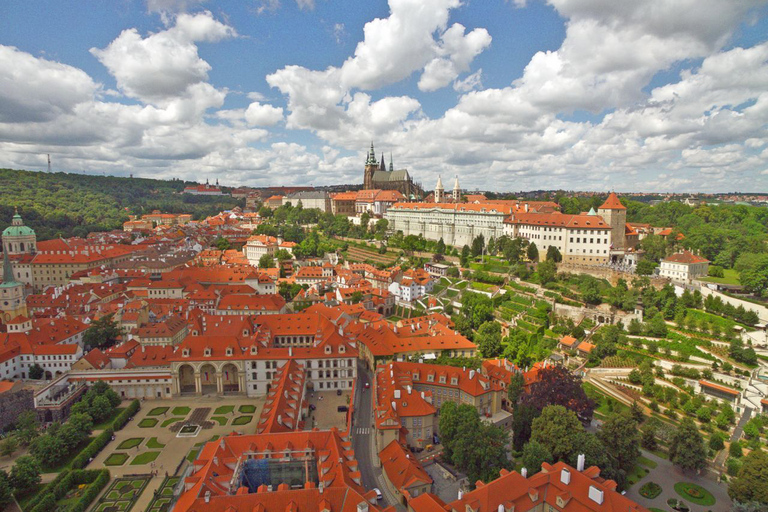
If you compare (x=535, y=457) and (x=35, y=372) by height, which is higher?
(x=535, y=457)

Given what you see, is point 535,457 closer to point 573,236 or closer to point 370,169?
point 573,236

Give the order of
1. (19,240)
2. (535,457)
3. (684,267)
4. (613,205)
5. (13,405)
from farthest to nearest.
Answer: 1. (19,240)
2. (613,205)
3. (684,267)
4. (13,405)
5. (535,457)

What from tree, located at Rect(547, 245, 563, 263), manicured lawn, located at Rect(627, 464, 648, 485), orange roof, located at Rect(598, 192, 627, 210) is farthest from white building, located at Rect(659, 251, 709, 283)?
manicured lawn, located at Rect(627, 464, 648, 485)

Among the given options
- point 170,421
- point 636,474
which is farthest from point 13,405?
point 636,474

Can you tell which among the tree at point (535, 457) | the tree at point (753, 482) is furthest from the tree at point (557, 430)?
the tree at point (753, 482)

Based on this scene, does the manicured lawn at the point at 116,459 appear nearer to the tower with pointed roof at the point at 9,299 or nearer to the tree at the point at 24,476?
the tree at the point at 24,476

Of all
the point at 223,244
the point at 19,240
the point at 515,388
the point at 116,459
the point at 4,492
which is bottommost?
the point at 116,459
